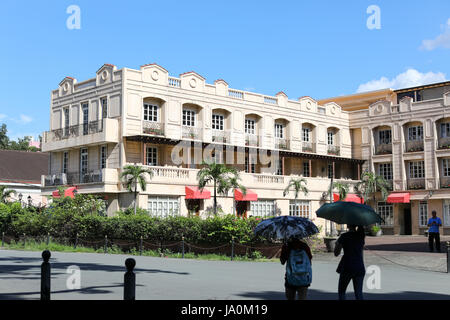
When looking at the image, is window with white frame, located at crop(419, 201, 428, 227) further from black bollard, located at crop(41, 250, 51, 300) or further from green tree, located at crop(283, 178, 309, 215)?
black bollard, located at crop(41, 250, 51, 300)

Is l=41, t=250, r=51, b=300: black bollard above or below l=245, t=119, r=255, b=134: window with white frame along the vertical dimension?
below

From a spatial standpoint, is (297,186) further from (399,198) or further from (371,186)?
(399,198)

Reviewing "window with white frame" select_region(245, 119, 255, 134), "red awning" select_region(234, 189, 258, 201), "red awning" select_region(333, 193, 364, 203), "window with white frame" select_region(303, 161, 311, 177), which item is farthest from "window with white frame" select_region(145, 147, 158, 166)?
"red awning" select_region(333, 193, 364, 203)

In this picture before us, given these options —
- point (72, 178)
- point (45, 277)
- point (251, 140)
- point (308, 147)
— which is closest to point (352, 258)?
point (45, 277)

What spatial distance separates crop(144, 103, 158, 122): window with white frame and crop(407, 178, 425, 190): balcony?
20143 millimetres

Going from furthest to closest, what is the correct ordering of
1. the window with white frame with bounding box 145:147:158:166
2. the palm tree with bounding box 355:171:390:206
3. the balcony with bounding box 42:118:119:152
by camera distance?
1. the palm tree with bounding box 355:171:390:206
2. the window with white frame with bounding box 145:147:158:166
3. the balcony with bounding box 42:118:119:152

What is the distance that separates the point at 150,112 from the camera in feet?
121

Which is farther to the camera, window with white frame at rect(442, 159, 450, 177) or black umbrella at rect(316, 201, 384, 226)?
window with white frame at rect(442, 159, 450, 177)

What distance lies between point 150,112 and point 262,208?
10054 millimetres

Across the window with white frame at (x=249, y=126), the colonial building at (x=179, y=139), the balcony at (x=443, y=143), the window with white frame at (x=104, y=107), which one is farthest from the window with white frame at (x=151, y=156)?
the balcony at (x=443, y=143)

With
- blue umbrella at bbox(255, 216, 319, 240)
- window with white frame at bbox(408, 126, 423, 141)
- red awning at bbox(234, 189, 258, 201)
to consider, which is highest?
window with white frame at bbox(408, 126, 423, 141)

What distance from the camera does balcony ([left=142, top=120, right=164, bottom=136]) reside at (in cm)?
3588
